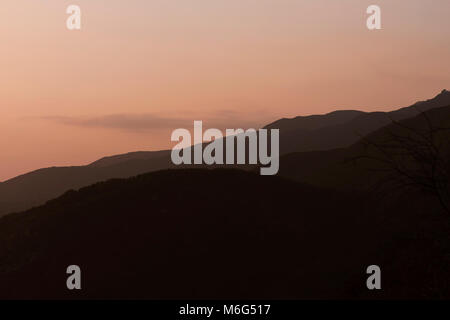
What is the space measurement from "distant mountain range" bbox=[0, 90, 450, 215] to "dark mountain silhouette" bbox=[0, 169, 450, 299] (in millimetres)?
81965

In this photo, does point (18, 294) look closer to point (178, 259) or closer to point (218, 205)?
point (178, 259)

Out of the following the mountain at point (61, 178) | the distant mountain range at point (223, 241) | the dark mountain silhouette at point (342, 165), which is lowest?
the distant mountain range at point (223, 241)

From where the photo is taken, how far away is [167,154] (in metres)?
184

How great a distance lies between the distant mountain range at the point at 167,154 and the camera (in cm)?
12488

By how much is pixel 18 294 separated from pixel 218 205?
524 inches

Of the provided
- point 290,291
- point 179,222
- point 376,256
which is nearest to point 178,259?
point 179,222

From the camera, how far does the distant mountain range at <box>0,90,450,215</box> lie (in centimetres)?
12488

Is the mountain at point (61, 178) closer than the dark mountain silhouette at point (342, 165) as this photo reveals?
No

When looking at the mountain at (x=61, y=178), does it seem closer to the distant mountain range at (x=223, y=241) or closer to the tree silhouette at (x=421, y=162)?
the distant mountain range at (x=223, y=241)

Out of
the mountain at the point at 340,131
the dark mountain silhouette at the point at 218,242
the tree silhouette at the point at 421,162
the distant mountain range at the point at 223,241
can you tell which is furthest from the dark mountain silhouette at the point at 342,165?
the mountain at the point at 340,131

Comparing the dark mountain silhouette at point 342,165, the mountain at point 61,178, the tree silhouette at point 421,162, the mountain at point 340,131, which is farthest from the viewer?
the mountain at point 61,178

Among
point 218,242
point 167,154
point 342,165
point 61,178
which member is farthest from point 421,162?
point 167,154

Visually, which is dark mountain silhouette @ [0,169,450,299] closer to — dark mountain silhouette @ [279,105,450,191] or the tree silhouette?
dark mountain silhouette @ [279,105,450,191]

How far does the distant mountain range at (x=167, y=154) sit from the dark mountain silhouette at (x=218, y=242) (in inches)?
3227
